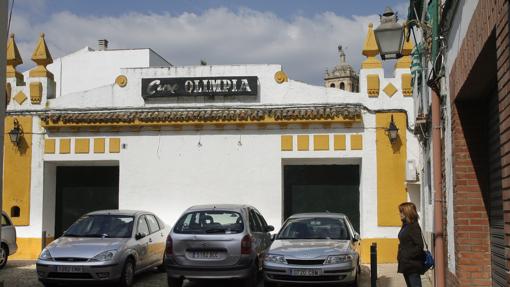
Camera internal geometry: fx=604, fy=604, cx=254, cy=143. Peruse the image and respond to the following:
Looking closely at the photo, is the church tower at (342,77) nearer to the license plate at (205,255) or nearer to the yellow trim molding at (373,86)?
the yellow trim molding at (373,86)

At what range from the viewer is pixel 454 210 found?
6.66 metres

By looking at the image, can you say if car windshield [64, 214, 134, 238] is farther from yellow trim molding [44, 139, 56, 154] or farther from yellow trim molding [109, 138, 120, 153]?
yellow trim molding [44, 139, 56, 154]

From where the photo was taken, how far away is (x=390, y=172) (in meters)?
15.2

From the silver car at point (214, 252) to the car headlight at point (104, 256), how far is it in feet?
3.29

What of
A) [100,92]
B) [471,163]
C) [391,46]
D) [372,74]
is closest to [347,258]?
[391,46]

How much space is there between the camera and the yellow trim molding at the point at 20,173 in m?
16.4

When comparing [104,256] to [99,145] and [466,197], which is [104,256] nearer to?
[99,145]

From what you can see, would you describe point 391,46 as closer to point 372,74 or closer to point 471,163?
point 471,163

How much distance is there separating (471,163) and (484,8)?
8.01ft

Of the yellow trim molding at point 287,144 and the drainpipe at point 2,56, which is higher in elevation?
the drainpipe at point 2,56

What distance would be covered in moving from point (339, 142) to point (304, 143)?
90cm

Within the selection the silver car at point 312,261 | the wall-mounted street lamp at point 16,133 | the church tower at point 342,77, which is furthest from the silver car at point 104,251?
the church tower at point 342,77

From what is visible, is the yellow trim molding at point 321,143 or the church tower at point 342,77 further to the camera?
the church tower at point 342,77

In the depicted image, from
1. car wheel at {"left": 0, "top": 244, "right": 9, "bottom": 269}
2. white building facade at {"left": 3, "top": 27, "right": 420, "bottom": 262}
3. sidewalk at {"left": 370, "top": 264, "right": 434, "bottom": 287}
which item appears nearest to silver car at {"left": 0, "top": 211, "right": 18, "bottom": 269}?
car wheel at {"left": 0, "top": 244, "right": 9, "bottom": 269}
